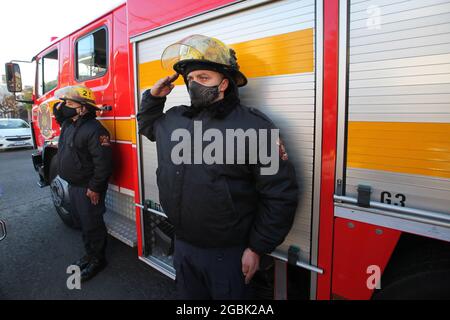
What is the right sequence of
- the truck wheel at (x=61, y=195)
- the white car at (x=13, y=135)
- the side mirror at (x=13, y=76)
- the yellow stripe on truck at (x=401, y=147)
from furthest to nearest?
the white car at (x=13, y=135) → the side mirror at (x=13, y=76) → the truck wheel at (x=61, y=195) → the yellow stripe on truck at (x=401, y=147)

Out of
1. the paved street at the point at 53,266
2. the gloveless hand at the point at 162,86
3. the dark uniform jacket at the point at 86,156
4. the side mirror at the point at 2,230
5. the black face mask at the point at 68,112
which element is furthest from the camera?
the black face mask at the point at 68,112

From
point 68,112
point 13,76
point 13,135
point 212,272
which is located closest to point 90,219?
point 68,112

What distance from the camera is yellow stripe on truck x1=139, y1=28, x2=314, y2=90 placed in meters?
1.42

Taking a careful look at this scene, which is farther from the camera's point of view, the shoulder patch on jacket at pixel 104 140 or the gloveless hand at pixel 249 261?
the shoulder patch on jacket at pixel 104 140

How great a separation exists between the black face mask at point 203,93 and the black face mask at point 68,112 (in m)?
1.79

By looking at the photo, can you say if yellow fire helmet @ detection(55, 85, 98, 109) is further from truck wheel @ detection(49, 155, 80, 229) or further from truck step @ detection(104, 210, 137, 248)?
truck step @ detection(104, 210, 137, 248)

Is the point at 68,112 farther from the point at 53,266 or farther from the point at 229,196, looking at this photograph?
the point at 229,196

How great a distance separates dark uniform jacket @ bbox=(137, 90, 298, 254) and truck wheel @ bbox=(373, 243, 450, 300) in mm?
566

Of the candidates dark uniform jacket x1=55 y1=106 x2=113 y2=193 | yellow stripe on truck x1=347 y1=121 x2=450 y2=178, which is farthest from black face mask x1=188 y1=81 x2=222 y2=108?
dark uniform jacket x1=55 y1=106 x2=113 y2=193

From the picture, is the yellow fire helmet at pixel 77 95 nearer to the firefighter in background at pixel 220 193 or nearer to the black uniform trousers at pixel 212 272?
the firefighter in background at pixel 220 193

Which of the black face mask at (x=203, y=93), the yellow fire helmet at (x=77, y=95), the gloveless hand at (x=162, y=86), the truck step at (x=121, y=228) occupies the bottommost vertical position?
the truck step at (x=121, y=228)

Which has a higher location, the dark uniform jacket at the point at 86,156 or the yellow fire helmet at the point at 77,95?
the yellow fire helmet at the point at 77,95

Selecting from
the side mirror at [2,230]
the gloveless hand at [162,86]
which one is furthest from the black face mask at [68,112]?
the gloveless hand at [162,86]

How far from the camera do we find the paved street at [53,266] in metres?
2.53
